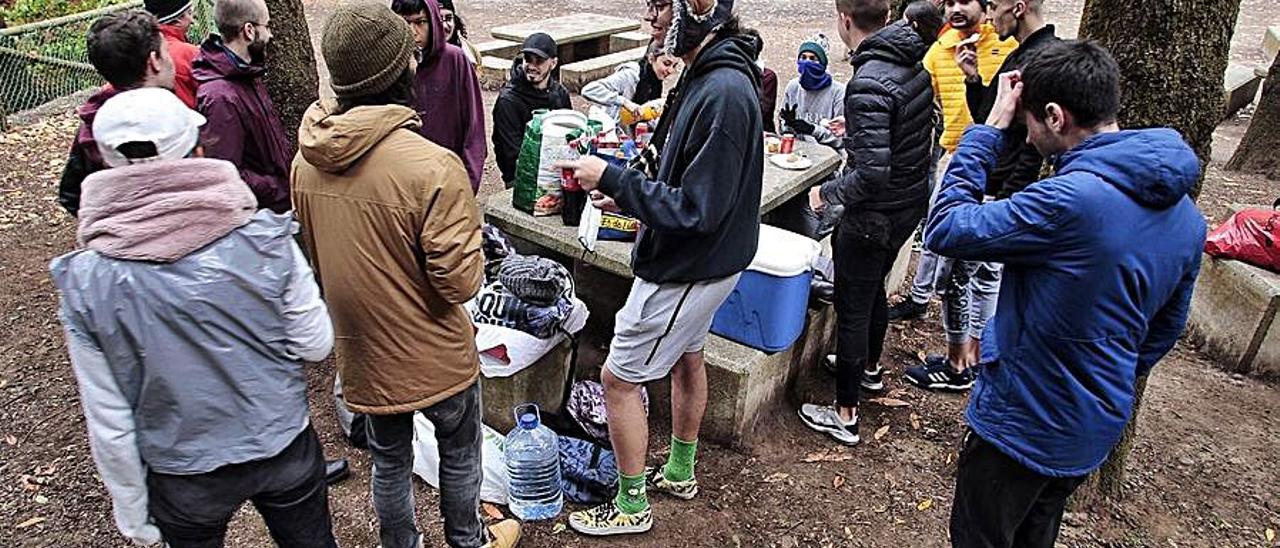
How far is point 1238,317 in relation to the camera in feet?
16.3

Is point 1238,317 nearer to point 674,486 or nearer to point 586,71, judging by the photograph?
point 674,486

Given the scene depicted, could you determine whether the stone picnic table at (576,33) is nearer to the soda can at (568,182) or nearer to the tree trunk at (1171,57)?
the soda can at (568,182)

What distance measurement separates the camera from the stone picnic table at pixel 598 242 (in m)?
4.08

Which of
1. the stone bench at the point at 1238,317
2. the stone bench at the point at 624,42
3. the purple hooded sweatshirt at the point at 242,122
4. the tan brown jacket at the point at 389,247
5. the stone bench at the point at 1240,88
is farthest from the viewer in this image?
the stone bench at the point at 624,42

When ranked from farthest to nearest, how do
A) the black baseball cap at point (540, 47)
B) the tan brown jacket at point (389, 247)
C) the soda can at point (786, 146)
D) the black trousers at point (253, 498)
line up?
the black baseball cap at point (540, 47), the soda can at point (786, 146), the tan brown jacket at point (389, 247), the black trousers at point (253, 498)

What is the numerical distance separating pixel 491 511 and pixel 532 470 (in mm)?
274

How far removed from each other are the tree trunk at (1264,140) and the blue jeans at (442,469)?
8049mm

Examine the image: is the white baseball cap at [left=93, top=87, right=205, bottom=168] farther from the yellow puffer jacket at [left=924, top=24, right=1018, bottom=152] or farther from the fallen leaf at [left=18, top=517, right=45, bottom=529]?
the yellow puffer jacket at [left=924, top=24, right=1018, bottom=152]

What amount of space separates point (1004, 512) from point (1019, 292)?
67 cm

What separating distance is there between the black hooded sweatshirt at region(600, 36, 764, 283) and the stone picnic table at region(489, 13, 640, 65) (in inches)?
349

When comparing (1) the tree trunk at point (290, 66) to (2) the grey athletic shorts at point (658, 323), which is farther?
(1) the tree trunk at point (290, 66)

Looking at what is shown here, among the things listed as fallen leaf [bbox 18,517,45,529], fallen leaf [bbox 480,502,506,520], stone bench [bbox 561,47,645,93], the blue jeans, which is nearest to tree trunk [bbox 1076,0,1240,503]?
the blue jeans

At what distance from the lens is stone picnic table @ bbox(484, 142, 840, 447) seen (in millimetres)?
3994

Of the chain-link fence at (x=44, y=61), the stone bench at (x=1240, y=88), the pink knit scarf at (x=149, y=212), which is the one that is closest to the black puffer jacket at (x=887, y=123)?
the pink knit scarf at (x=149, y=212)
